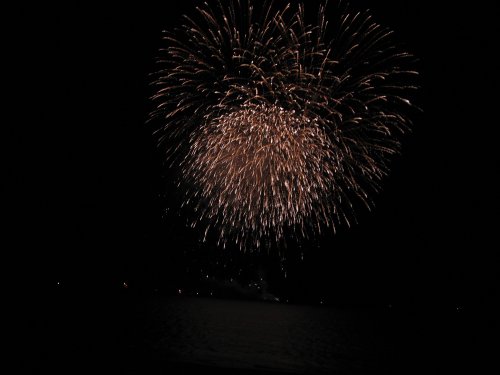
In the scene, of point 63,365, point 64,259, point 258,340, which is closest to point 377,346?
point 258,340

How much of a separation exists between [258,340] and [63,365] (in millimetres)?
21634

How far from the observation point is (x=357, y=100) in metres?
25.6

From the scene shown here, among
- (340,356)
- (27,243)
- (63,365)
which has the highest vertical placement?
(63,365)

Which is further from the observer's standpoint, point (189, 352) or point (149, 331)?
point (149, 331)

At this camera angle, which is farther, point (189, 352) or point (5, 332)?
point (189, 352)

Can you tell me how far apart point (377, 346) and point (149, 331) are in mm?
14803

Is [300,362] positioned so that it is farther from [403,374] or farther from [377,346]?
[377,346]

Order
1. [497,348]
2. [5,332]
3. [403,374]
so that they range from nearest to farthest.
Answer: [5,332] → [403,374] → [497,348]

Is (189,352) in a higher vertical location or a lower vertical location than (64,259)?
higher

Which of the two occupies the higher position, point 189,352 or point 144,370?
point 144,370

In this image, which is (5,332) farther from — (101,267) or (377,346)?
(101,267)

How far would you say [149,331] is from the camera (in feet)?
119

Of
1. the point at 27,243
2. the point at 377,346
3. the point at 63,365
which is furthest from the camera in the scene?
the point at 27,243

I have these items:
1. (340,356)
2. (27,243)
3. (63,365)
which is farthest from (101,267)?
(63,365)
